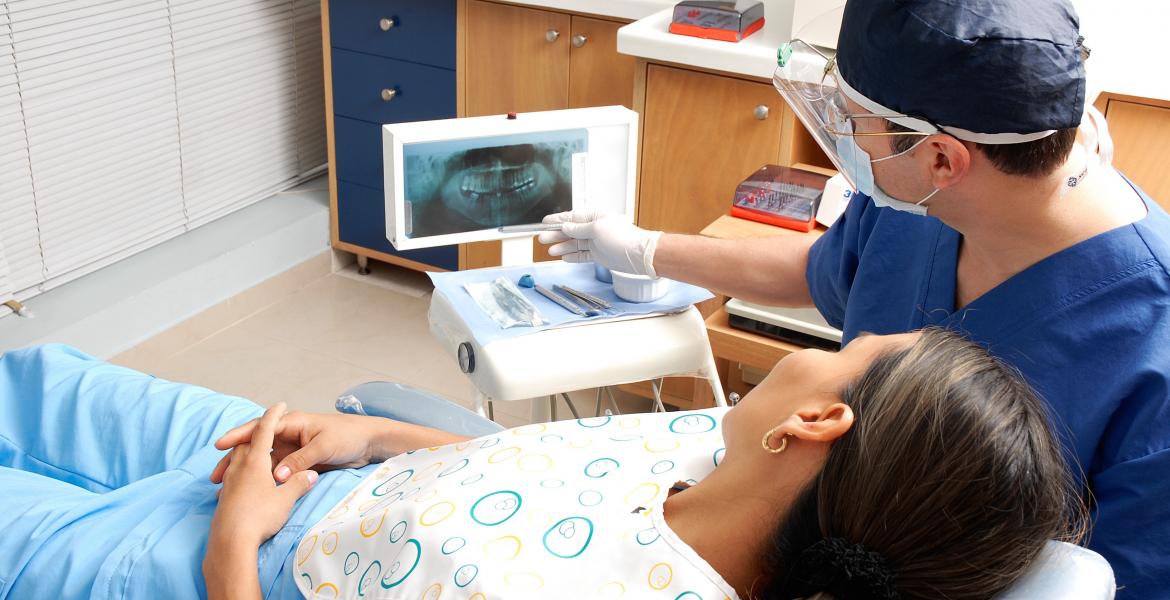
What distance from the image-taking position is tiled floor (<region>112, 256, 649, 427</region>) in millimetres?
2891

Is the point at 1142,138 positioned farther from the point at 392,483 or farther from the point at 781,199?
the point at 392,483

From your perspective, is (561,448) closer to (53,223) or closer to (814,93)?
(814,93)

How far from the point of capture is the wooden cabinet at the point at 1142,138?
2066 mm

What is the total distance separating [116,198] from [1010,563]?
9.07 ft

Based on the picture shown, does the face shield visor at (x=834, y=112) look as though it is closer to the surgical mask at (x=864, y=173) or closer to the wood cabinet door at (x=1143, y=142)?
the surgical mask at (x=864, y=173)

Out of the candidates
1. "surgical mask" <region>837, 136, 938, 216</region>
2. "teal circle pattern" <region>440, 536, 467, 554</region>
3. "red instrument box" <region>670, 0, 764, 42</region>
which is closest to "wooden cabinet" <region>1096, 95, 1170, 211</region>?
"red instrument box" <region>670, 0, 764, 42</region>

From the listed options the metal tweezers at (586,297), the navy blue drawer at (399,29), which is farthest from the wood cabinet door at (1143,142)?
the navy blue drawer at (399,29)

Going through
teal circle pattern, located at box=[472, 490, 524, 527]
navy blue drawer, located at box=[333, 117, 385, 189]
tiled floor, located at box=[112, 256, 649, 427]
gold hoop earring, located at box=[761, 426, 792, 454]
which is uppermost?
gold hoop earring, located at box=[761, 426, 792, 454]

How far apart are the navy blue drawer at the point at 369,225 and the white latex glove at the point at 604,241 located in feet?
5.12

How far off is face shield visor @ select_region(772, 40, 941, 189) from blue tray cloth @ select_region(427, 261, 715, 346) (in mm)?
489

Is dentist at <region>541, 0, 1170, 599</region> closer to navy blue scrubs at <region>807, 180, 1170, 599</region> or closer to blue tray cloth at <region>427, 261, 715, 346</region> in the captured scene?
navy blue scrubs at <region>807, 180, 1170, 599</region>

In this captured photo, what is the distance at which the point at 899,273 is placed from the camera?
4.56ft

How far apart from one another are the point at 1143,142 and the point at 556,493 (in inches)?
59.8

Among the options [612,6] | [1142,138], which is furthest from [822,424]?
[612,6]
